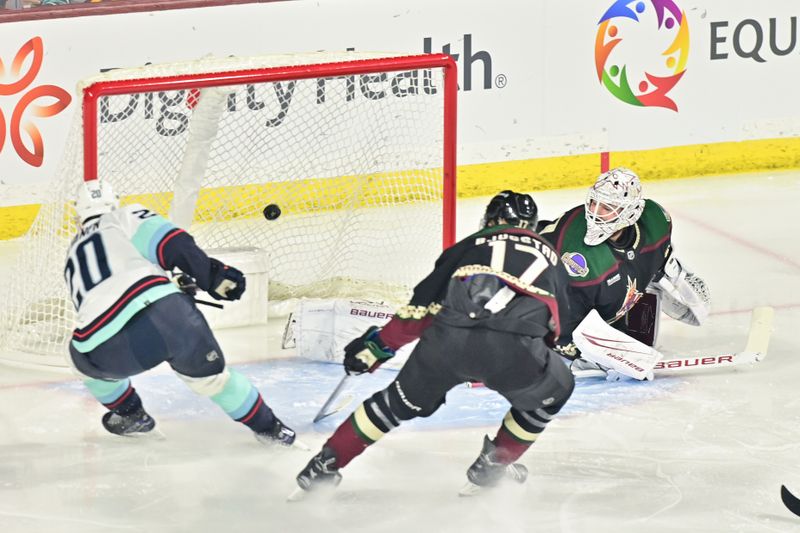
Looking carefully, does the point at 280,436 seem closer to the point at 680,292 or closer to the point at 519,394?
the point at 519,394

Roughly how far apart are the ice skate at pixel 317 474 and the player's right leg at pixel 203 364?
30cm

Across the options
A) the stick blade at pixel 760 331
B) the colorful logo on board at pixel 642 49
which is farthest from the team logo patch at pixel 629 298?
the colorful logo on board at pixel 642 49

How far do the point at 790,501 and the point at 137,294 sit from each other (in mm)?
1814

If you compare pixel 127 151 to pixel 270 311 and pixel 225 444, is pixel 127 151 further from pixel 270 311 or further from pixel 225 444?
pixel 225 444

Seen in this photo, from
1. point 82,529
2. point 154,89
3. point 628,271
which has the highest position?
point 154,89

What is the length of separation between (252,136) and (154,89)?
1147 mm

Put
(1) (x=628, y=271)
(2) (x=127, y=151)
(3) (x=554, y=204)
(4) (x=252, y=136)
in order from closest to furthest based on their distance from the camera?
(1) (x=628, y=271)
(2) (x=127, y=151)
(4) (x=252, y=136)
(3) (x=554, y=204)

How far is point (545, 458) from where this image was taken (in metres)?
4.78

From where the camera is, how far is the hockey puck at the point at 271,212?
5.67m

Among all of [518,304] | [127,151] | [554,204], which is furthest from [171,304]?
Answer: [554,204]

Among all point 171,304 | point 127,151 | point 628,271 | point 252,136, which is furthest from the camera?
point 252,136

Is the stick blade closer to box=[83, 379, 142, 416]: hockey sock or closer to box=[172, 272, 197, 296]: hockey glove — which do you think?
box=[172, 272, 197, 296]: hockey glove

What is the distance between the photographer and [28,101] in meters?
6.38

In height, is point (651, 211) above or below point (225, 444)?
above
